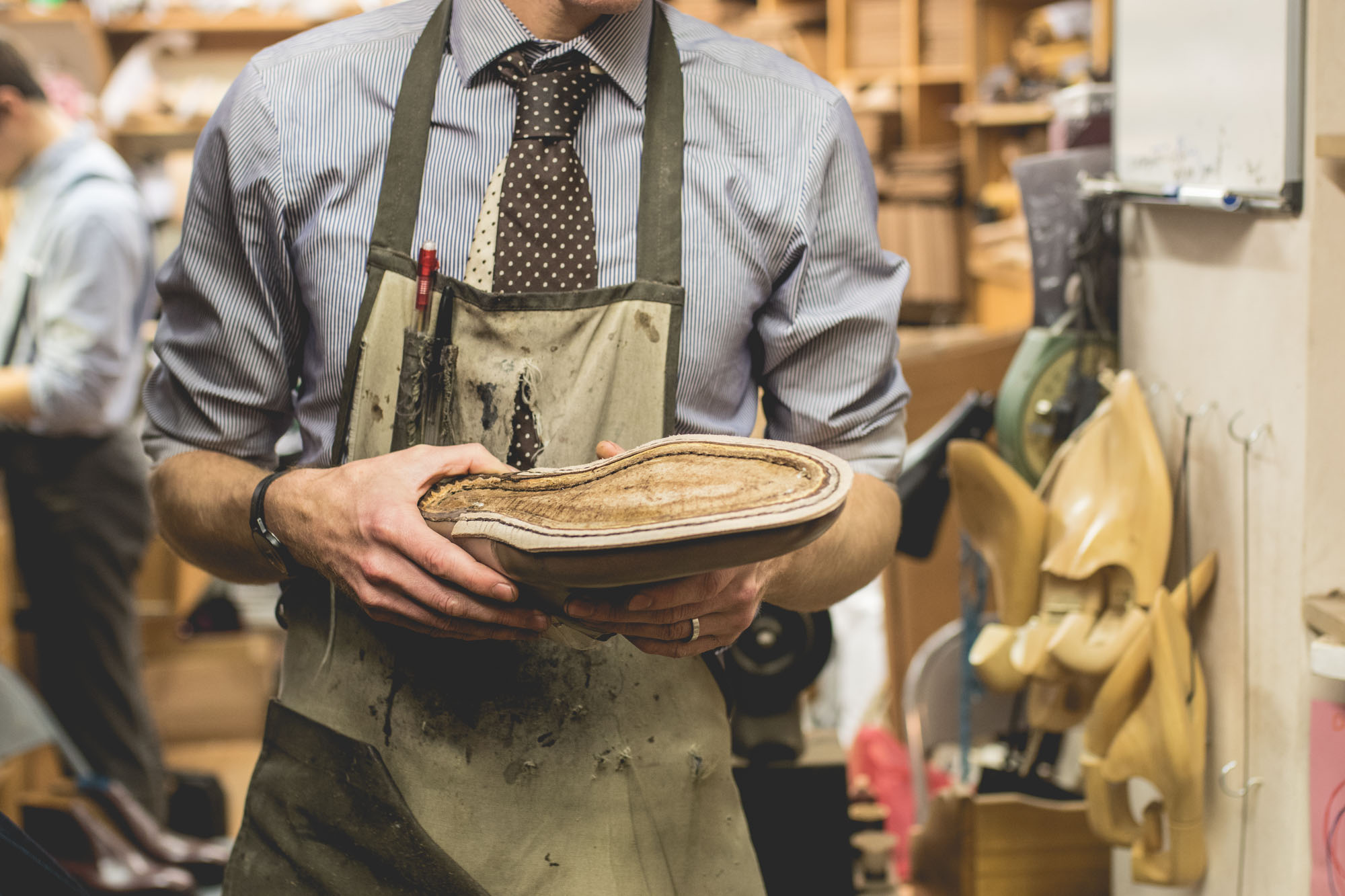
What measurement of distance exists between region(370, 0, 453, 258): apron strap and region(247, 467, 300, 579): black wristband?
214 mm

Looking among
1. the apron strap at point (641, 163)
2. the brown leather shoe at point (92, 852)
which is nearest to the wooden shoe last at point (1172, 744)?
the apron strap at point (641, 163)

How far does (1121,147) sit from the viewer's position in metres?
1.67

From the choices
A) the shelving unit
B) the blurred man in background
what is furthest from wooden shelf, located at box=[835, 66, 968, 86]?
the blurred man in background

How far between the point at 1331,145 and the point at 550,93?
0.67 meters

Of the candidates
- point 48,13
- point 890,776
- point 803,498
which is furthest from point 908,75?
point 803,498

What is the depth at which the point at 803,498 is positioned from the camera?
0.73 m

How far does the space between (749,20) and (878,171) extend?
0.86 metres

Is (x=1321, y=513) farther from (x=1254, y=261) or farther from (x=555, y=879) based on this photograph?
(x=555, y=879)

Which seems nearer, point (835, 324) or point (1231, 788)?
point (835, 324)

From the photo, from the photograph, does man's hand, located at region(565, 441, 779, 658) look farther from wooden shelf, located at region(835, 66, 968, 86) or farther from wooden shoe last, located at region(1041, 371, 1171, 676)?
wooden shelf, located at region(835, 66, 968, 86)

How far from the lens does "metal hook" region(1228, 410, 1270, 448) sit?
1309mm

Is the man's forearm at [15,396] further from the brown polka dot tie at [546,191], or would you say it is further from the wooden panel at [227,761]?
the brown polka dot tie at [546,191]

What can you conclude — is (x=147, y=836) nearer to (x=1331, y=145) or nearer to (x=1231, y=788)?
(x=1231, y=788)

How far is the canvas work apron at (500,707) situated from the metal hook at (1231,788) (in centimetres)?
66
